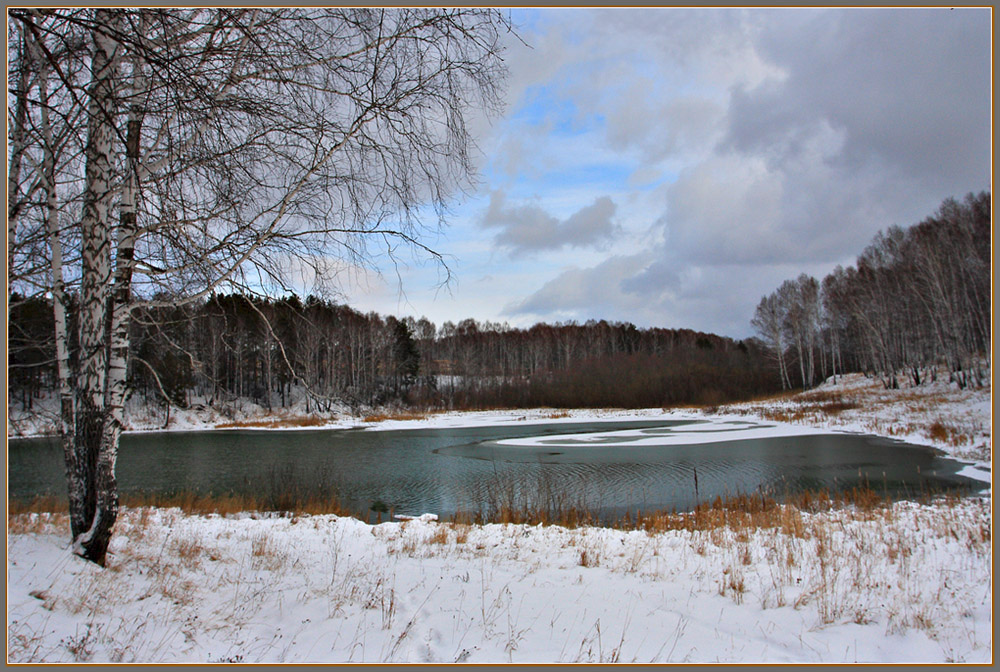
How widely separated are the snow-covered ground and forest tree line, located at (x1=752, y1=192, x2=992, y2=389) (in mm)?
15814

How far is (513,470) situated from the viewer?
53.4ft

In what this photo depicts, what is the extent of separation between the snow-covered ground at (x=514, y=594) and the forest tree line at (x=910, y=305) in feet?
51.9

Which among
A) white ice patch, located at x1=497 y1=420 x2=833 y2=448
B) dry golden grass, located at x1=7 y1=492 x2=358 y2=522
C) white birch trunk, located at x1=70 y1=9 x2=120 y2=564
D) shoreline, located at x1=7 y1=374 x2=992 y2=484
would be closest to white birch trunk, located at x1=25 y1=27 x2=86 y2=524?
white birch trunk, located at x1=70 y1=9 x2=120 y2=564

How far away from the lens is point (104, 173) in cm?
441

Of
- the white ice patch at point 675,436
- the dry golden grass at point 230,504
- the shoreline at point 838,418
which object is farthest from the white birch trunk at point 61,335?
the white ice patch at point 675,436

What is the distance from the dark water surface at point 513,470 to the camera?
476 inches

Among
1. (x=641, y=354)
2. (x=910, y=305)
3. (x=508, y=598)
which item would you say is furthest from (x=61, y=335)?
(x=641, y=354)

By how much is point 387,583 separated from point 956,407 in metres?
28.8

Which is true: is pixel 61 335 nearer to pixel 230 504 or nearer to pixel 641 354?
pixel 230 504

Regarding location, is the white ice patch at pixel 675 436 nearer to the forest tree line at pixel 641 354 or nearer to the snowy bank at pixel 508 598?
the forest tree line at pixel 641 354

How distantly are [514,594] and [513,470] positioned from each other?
38.5ft

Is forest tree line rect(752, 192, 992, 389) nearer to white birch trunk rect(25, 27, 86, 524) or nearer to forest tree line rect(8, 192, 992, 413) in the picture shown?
forest tree line rect(8, 192, 992, 413)

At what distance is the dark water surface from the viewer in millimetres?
12102

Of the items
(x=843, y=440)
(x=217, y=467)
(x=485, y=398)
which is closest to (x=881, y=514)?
(x=843, y=440)
